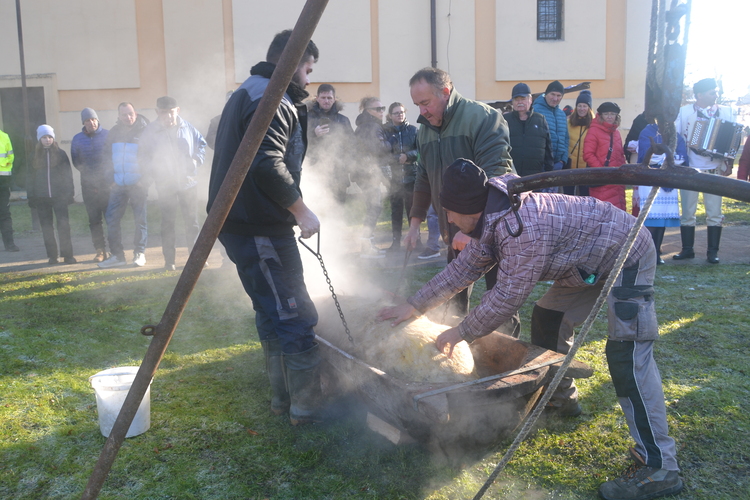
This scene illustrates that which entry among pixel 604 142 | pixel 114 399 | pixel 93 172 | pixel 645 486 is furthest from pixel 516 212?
pixel 93 172

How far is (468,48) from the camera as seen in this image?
46.8ft

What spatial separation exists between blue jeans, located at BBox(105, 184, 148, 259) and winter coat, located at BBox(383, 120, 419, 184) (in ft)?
11.5

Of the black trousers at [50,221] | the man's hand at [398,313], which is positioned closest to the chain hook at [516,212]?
the man's hand at [398,313]

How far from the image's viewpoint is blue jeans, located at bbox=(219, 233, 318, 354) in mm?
3320

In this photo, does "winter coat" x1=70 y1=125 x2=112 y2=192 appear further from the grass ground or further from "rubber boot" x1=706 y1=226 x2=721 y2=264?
"rubber boot" x1=706 y1=226 x2=721 y2=264

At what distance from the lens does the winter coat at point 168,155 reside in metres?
7.28

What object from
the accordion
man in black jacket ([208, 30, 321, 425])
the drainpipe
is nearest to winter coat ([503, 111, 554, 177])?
the accordion

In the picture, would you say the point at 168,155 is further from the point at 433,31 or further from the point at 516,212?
the point at 433,31

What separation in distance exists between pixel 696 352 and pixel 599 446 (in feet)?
5.89

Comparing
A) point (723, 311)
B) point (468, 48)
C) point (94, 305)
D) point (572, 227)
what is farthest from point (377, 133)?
point (468, 48)

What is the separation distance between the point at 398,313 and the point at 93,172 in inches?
247

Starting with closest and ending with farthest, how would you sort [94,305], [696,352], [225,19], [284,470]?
[284,470] < [696,352] < [94,305] < [225,19]

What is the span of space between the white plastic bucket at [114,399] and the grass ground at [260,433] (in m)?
0.09

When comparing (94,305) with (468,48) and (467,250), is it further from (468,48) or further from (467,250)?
(468,48)
